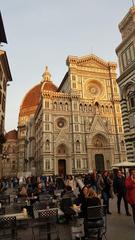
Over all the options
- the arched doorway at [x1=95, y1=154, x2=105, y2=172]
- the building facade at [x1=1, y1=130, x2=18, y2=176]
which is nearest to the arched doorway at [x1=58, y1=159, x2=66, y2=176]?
the arched doorway at [x1=95, y1=154, x2=105, y2=172]

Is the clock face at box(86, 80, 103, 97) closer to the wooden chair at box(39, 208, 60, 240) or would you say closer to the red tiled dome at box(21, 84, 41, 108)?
the red tiled dome at box(21, 84, 41, 108)

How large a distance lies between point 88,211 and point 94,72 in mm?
44571

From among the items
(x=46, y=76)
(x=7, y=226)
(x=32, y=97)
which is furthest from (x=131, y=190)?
(x=46, y=76)

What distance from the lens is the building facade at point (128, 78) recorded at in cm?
Answer: 1874

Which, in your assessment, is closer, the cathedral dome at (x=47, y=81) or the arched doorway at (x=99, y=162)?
the arched doorway at (x=99, y=162)

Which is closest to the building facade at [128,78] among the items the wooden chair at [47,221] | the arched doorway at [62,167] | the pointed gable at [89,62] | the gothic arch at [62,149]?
the wooden chair at [47,221]

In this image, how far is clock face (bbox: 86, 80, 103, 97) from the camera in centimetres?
4628

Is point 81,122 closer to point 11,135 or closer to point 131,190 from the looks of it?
point 131,190

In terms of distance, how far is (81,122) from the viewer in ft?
140

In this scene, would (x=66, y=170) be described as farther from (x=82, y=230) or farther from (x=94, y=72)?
(x=82, y=230)

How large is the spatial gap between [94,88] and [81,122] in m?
9.36

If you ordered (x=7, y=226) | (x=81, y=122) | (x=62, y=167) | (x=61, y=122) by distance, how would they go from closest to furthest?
(x=7, y=226), (x=62, y=167), (x=61, y=122), (x=81, y=122)

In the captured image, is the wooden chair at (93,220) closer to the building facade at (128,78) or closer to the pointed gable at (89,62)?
the building facade at (128,78)

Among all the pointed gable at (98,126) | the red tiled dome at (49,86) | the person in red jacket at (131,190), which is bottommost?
the person in red jacket at (131,190)
